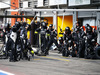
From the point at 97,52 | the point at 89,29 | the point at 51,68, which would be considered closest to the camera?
the point at 51,68

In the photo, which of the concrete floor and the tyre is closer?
the concrete floor

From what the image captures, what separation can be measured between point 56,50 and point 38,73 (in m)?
12.1

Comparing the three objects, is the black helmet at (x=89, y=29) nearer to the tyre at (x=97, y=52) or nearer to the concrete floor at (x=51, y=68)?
the tyre at (x=97, y=52)

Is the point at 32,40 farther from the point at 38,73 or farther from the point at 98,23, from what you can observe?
the point at 38,73

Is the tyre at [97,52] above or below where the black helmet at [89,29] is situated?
below

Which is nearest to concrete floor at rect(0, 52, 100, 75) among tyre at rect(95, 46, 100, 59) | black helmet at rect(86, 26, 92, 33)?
tyre at rect(95, 46, 100, 59)

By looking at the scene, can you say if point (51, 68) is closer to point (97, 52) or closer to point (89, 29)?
point (97, 52)

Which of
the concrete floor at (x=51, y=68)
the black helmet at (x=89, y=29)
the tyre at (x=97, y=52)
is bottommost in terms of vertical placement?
the concrete floor at (x=51, y=68)

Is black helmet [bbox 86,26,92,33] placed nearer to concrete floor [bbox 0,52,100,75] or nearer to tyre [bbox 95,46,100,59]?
tyre [bbox 95,46,100,59]

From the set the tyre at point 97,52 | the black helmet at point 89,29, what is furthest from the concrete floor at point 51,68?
the black helmet at point 89,29

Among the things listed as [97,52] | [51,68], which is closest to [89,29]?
[97,52]

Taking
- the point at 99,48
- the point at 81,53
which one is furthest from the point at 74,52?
the point at 99,48

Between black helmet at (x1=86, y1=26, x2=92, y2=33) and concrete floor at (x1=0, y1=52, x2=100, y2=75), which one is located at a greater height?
black helmet at (x1=86, y1=26, x2=92, y2=33)

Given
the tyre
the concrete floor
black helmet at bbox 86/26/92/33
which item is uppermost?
black helmet at bbox 86/26/92/33
